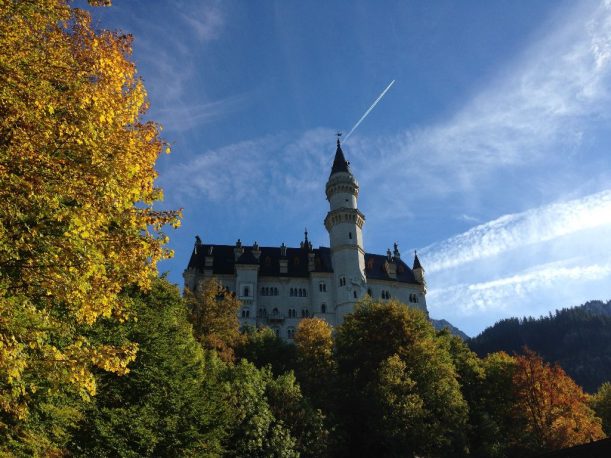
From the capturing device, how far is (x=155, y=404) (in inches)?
872

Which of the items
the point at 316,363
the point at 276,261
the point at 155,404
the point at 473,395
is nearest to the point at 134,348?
the point at 155,404

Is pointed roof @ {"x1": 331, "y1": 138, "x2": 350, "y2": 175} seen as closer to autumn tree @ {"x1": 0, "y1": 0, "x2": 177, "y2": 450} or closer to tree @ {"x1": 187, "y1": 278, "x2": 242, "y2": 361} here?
tree @ {"x1": 187, "y1": 278, "x2": 242, "y2": 361}

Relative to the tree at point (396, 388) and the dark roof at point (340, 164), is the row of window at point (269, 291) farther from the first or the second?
the tree at point (396, 388)

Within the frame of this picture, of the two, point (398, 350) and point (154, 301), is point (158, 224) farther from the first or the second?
point (398, 350)

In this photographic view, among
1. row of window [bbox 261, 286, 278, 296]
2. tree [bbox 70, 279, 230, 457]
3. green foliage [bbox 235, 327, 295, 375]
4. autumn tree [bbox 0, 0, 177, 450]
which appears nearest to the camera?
autumn tree [bbox 0, 0, 177, 450]

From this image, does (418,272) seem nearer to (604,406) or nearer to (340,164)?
(340,164)

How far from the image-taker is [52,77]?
10.0m

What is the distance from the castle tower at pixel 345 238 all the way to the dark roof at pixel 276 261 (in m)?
3.45

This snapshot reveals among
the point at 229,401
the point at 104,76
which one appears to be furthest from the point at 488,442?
the point at 104,76

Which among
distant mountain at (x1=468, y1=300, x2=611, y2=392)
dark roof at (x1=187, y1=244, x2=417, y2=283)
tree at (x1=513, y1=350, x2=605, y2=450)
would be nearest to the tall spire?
dark roof at (x1=187, y1=244, x2=417, y2=283)

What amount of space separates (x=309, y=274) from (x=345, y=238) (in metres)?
8.38

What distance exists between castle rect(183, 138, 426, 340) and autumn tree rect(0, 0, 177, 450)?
62192mm

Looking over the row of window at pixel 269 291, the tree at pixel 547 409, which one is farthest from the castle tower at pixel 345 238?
the tree at pixel 547 409

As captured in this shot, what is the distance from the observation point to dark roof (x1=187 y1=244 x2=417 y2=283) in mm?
77125
